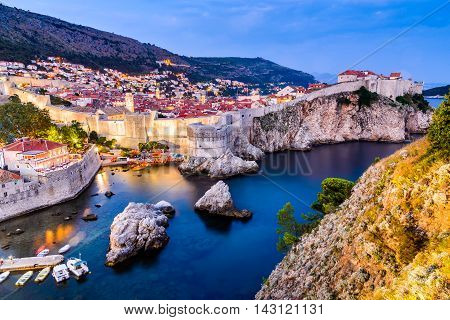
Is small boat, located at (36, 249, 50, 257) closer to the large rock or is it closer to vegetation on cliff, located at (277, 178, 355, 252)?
the large rock

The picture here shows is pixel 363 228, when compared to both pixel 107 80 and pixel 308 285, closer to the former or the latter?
pixel 308 285

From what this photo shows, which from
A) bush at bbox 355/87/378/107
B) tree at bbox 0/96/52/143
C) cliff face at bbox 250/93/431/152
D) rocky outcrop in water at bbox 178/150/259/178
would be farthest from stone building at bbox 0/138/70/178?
bush at bbox 355/87/378/107

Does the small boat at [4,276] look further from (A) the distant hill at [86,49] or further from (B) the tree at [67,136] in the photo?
(A) the distant hill at [86,49]

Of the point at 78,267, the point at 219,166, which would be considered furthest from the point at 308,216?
the point at 219,166

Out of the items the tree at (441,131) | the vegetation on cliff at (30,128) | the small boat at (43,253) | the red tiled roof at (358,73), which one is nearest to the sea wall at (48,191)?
the small boat at (43,253)

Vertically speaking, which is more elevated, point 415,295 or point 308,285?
point 415,295

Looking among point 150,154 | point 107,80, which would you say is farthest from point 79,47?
point 150,154

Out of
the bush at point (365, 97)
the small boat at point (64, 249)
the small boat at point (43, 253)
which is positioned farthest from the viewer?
the bush at point (365, 97)
